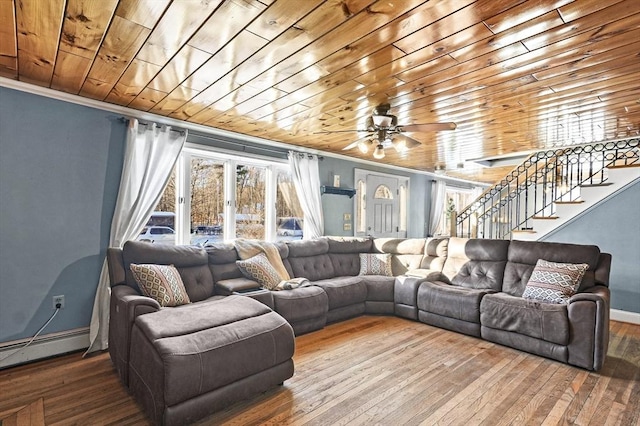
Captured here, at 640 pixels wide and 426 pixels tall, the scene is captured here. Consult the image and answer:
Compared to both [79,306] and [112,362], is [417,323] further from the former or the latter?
[79,306]

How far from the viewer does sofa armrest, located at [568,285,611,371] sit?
2896mm

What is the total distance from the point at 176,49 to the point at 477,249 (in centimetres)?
396

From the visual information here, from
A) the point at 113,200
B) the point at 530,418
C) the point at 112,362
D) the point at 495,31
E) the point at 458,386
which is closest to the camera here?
the point at 495,31

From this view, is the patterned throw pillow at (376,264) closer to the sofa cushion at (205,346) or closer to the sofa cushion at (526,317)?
the sofa cushion at (526,317)

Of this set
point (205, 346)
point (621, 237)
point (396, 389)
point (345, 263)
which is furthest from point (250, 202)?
point (621, 237)

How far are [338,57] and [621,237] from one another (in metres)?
4.70

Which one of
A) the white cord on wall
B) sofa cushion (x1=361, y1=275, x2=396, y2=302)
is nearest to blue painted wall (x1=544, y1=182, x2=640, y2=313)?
sofa cushion (x1=361, y1=275, x2=396, y2=302)

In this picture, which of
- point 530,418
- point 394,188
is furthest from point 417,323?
point 394,188

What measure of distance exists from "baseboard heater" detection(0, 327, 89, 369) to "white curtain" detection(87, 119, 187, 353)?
5.1 inches

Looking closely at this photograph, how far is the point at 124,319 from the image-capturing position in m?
2.58

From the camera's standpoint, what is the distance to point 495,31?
Answer: 2.02 metres

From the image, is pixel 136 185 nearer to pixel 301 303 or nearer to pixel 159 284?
pixel 159 284

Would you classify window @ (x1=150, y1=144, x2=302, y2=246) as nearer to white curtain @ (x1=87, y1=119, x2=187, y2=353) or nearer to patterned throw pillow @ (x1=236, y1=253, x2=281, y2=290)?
white curtain @ (x1=87, y1=119, x2=187, y2=353)

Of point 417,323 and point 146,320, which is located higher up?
point 146,320
